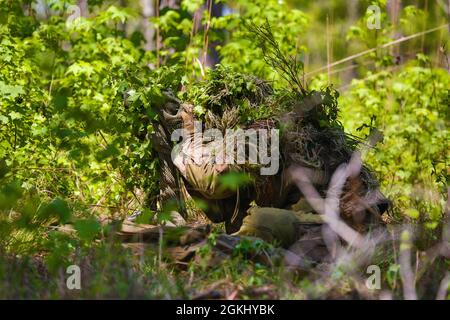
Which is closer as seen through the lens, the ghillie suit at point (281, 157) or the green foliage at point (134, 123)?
the green foliage at point (134, 123)

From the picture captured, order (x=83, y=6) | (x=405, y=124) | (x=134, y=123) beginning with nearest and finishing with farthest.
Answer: (x=134, y=123) → (x=405, y=124) → (x=83, y=6)

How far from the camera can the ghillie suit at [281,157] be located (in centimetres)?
508

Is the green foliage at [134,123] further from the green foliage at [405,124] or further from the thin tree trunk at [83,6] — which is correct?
the thin tree trunk at [83,6]

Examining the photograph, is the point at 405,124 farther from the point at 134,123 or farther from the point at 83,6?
the point at 83,6

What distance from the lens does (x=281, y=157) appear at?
17.3 feet

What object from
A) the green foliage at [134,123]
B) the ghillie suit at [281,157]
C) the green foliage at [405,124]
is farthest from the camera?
the green foliage at [405,124]

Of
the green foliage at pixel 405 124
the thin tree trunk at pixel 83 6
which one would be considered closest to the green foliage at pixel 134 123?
the green foliage at pixel 405 124

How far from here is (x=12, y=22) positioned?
7.88 m

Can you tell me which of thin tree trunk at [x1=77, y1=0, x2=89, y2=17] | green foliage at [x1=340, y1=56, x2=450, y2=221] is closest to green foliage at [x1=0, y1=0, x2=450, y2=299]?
green foliage at [x1=340, y1=56, x2=450, y2=221]

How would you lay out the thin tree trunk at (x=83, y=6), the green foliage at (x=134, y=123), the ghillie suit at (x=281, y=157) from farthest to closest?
the thin tree trunk at (x=83, y=6)
the ghillie suit at (x=281, y=157)
the green foliage at (x=134, y=123)

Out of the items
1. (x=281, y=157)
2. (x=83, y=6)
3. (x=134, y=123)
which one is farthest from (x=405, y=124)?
(x=83, y=6)

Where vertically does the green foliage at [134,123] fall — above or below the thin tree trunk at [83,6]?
below

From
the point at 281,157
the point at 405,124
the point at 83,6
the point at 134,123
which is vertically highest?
the point at 83,6

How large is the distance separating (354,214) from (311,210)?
0.32 metres
